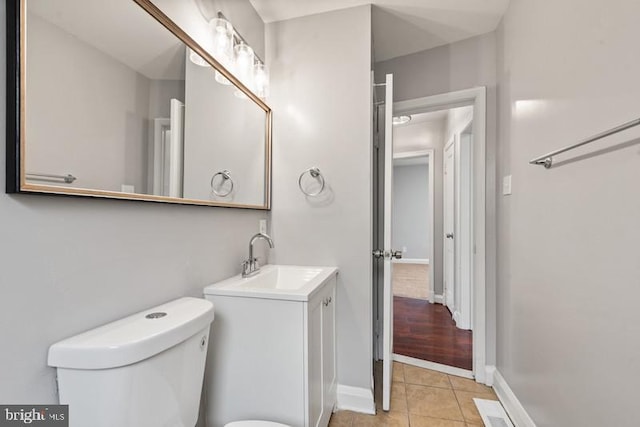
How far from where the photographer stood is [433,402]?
1.72 m

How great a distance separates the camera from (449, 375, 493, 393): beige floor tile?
1.85m

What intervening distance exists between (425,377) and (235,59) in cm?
241

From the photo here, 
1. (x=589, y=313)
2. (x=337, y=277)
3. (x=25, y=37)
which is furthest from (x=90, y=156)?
(x=589, y=313)

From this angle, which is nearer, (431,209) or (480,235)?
(480,235)

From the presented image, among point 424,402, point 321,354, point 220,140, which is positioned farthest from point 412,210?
point 220,140

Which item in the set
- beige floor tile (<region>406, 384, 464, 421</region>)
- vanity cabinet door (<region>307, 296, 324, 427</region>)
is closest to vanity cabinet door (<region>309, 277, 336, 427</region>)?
vanity cabinet door (<region>307, 296, 324, 427</region>)

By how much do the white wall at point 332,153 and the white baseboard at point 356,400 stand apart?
0.16 feet

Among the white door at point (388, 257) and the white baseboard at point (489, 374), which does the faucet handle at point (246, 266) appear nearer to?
the white door at point (388, 257)

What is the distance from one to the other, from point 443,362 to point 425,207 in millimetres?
4970

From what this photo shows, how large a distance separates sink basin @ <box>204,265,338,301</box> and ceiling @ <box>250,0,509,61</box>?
1635mm

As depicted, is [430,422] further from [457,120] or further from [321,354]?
[457,120]

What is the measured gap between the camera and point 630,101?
32.8 inches

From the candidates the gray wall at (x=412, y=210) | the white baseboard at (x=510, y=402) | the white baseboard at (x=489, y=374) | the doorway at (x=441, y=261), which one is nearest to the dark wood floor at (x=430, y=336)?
the doorway at (x=441, y=261)

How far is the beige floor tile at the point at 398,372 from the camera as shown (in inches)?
77.3
